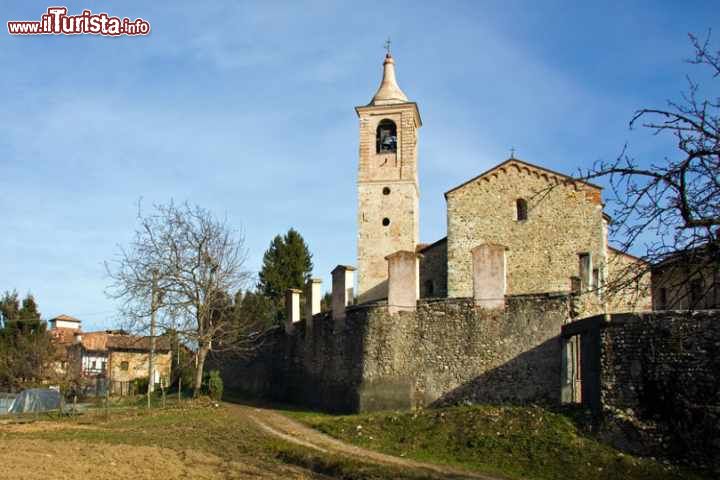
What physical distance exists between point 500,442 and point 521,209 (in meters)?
17.3

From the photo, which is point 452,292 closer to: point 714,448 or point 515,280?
point 515,280

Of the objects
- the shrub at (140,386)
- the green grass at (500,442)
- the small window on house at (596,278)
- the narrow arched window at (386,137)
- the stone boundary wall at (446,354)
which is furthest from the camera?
the narrow arched window at (386,137)

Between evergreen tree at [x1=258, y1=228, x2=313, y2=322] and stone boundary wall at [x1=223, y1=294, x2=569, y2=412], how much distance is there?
88.6 ft

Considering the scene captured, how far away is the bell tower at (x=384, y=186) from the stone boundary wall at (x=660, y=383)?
20786mm

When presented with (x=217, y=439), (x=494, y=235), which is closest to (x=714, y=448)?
(x=217, y=439)

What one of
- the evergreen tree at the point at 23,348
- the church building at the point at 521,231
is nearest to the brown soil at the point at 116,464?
the church building at the point at 521,231

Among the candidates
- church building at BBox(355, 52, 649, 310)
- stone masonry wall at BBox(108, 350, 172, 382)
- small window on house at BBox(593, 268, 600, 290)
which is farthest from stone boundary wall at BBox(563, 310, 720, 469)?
stone masonry wall at BBox(108, 350, 172, 382)

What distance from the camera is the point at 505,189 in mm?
33344

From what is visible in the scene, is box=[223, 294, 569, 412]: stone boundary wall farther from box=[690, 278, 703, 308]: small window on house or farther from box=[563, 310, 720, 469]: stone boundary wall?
box=[690, 278, 703, 308]: small window on house

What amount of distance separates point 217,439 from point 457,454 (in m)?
6.31

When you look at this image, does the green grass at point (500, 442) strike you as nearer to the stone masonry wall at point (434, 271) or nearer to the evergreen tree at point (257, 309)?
the stone masonry wall at point (434, 271)

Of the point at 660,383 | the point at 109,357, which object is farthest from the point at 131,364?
the point at 660,383

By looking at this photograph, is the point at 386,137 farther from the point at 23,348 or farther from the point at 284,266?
the point at 23,348

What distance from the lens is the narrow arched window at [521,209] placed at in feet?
108
